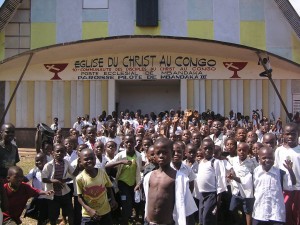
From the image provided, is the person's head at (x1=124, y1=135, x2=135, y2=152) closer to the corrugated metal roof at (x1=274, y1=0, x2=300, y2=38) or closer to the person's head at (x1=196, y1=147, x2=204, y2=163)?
the person's head at (x1=196, y1=147, x2=204, y2=163)

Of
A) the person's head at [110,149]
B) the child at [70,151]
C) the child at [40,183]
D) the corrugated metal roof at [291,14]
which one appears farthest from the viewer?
the corrugated metal roof at [291,14]

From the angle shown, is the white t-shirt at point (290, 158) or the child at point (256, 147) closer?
the white t-shirt at point (290, 158)

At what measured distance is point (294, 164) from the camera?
5.31 m

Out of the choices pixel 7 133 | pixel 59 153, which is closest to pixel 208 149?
pixel 59 153

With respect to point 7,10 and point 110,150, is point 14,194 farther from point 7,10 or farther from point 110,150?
point 7,10

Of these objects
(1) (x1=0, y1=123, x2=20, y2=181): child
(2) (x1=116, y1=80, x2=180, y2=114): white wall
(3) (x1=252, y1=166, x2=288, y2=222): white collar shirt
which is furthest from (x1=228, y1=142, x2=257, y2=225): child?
(2) (x1=116, y1=80, x2=180, y2=114): white wall

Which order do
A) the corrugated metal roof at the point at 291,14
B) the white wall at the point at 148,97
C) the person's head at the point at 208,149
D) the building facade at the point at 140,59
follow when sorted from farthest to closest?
the white wall at the point at 148,97, the building facade at the point at 140,59, the corrugated metal roof at the point at 291,14, the person's head at the point at 208,149

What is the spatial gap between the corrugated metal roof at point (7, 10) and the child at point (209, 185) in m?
12.5

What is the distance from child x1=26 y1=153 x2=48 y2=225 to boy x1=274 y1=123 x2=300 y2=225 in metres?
3.02

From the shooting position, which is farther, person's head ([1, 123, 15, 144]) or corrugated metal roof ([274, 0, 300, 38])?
corrugated metal roof ([274, 0, 300, 38])

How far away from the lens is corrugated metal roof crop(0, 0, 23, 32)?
15.9m

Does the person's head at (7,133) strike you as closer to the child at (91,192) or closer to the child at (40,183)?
the child at (40,183)

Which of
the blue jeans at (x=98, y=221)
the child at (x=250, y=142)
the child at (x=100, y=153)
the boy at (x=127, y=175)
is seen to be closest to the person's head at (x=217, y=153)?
the child at (x=250, y=142)

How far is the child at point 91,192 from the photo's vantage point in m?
4.88
